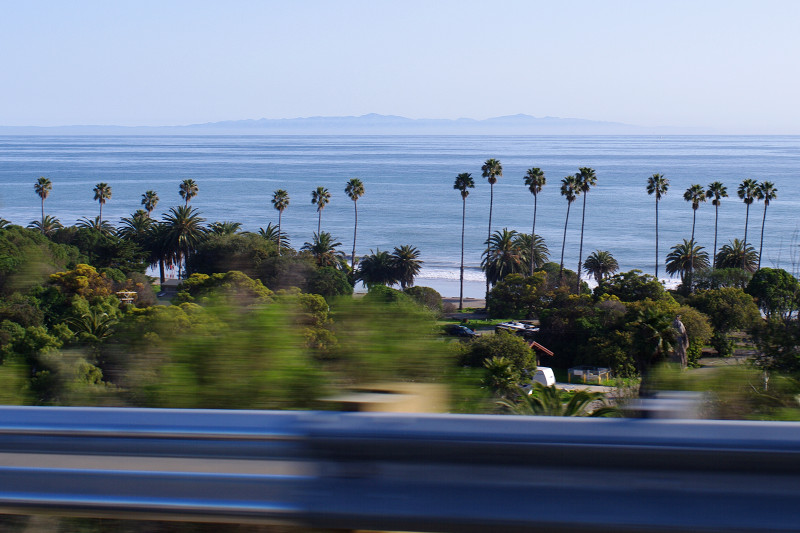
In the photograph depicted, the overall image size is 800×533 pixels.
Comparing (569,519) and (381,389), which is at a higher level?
(381,389)

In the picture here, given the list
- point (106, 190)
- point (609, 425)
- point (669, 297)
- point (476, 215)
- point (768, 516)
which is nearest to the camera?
point (768, 516)

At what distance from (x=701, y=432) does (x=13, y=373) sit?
10.8ft

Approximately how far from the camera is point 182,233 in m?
57.6

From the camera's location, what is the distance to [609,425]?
222cm

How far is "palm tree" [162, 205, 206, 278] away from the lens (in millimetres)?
56656

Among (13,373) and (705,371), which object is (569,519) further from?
(13,373)

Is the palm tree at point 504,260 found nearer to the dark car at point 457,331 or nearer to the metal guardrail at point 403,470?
the dark car at point 457,331

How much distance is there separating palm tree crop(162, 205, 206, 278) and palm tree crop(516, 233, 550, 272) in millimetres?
30022

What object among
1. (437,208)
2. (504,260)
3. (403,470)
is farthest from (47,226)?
(403,470)

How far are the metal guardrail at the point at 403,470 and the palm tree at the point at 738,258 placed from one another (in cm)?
7254

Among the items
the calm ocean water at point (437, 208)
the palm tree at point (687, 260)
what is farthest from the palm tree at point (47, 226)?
the palm tree at point (687, 260)

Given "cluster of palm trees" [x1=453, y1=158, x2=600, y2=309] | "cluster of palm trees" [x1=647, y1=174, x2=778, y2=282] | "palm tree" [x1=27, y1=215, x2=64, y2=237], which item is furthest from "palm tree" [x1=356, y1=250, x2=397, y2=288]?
"palm tree" [x1=27, y1=215, x2=64, y2=237]

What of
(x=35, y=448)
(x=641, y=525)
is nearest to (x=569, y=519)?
(x=641, y=525)

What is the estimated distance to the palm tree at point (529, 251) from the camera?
69688 mm
